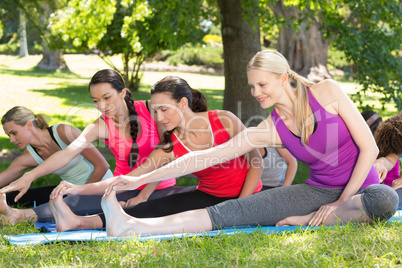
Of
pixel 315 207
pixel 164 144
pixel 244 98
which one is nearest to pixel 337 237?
pixel 315 207

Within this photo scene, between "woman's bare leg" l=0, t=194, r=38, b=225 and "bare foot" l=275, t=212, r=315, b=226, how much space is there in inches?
81.1

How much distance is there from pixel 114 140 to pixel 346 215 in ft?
6.91

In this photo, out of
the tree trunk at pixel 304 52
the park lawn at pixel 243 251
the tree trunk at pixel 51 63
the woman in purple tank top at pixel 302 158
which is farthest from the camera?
the tree trunk at pixel 51 63

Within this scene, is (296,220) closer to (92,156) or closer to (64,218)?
(64,218)

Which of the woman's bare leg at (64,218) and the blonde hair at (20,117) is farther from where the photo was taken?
the blonde hair at (20,117)

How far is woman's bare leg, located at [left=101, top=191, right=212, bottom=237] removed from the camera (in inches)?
125

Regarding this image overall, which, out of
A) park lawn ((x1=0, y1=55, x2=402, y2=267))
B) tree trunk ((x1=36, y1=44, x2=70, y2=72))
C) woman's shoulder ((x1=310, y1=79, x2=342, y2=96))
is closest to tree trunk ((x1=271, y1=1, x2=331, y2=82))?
tree trunk ((x1=36, y1=44, x2=70, y2=72))

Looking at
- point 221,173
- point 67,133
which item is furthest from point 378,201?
point 67,133

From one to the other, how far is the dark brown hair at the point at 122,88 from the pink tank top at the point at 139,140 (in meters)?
0.04

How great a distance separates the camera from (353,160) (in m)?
3.40

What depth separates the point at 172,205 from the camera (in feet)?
Result: 12.2

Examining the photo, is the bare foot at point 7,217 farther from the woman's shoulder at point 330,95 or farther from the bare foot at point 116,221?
the woman's shoulder at point 330,95

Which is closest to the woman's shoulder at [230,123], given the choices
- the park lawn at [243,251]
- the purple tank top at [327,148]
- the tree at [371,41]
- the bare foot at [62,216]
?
the purple tank top at [327,148]

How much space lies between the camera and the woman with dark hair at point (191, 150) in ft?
12.0
